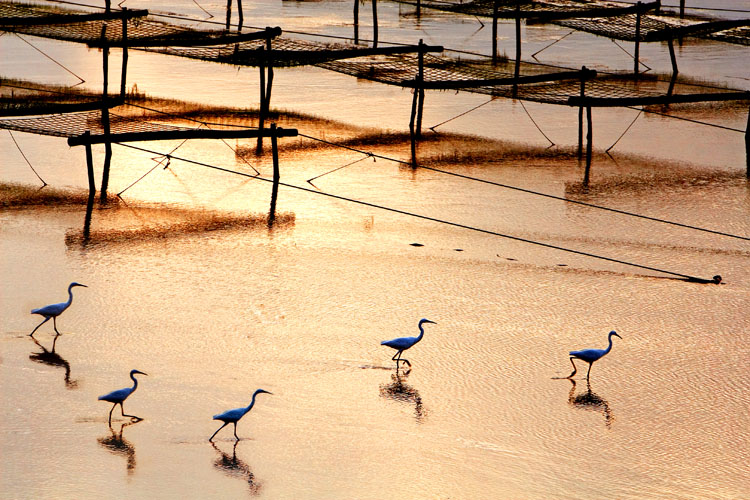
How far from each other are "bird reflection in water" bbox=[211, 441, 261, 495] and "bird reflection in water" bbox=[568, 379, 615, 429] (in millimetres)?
3453

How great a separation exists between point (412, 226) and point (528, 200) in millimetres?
2455

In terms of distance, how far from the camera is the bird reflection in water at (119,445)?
985 centimetres

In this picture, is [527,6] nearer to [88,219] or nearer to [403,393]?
[88,219]

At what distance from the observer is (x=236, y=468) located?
972cm

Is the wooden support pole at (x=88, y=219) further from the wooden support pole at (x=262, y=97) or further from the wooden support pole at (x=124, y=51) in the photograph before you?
the wooden support pole at (x=124, y=51)

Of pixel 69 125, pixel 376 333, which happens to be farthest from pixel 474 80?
pixel 376 333

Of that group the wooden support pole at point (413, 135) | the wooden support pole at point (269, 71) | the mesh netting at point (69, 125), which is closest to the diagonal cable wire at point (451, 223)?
the mesh netting at point (69, 125)

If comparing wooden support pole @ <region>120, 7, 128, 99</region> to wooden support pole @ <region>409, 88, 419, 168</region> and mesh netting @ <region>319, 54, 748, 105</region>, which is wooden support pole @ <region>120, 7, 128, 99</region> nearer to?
mesh netting @ <region>319, 54, 748, 105</region>

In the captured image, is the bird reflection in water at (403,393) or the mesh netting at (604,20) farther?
the mesh netting at (604,20)

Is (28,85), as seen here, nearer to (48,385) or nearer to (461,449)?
(48,385)

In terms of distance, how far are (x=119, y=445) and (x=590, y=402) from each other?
15.2 ft

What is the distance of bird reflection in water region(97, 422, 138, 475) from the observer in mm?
9852

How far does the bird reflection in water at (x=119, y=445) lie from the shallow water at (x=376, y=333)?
0.09 feet

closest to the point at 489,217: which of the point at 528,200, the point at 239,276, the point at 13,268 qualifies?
the point at 528,200
